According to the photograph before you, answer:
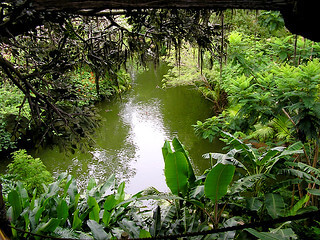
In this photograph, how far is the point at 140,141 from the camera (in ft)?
27.5

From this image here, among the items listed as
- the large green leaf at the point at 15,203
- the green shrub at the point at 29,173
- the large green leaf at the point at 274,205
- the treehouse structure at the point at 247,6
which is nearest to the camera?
the treehouse structure at the point at 247,6

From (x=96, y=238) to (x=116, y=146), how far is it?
539cm

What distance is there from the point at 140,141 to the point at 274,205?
18.5 ft

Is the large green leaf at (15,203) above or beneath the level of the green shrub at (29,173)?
above

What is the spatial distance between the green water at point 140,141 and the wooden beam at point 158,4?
9.39 feet

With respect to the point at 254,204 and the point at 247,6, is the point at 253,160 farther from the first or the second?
the point at 247,6

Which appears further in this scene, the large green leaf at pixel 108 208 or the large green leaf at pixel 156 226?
the large green leaf at pixel 108 208

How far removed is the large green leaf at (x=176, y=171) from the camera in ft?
10.4

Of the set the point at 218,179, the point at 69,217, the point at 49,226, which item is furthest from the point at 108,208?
the point at 218,179

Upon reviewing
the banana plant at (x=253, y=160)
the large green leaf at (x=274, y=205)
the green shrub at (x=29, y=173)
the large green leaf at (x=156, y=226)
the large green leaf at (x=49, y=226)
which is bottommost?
the green shrub at (x=29, y=173)

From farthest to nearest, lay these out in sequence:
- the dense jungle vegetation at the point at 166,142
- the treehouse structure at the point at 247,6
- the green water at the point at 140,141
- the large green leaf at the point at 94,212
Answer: the green water at the point at 140,141
the large green leaf at the point at 94,212
the dense jungle vegetation at the point at 166,142
the treehouse structure at the point at 247,6

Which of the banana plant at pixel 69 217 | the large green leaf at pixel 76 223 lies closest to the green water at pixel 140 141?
the banana plant at pixel 69 217

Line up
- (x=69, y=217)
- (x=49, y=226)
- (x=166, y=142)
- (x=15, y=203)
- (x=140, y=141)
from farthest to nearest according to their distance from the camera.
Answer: (x=140, y=141)
(x=166, y=142)
(x=69, y=217)
(x=15, y=203)
(x=49, y=226)

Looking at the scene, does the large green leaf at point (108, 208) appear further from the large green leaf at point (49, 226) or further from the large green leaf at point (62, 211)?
the large green leaf at point (49, 226)
